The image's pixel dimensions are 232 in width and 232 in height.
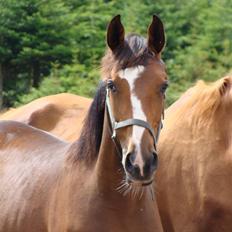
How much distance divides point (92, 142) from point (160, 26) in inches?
31.5

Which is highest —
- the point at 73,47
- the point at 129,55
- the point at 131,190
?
the point at 129,55

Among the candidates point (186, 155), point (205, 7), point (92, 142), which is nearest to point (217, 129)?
point (186, 155)

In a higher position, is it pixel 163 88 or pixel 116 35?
pixel 116 35

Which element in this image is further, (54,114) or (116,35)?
(54,114)

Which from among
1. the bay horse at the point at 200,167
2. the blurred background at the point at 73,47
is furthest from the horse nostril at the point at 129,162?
the blurred background at the point at 73,47

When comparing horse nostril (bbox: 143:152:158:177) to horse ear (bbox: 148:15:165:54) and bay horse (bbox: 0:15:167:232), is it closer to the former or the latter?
bay horse (bbox: 0:15:167:232)

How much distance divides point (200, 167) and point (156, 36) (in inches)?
48.9

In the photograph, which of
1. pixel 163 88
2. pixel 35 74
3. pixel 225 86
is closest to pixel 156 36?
pixel 163 88

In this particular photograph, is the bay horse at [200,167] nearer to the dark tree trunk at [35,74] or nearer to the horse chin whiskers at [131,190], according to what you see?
the horse chin whiskers at [131,190]

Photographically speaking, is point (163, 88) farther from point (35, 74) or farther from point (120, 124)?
point (35, 74)

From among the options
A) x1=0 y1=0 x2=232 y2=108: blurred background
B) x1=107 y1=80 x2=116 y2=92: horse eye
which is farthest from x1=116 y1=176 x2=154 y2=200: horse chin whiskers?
x1=0 y1=0 x2=232 y2=108: blurred background

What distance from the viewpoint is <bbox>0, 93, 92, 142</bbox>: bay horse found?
6.90 metres

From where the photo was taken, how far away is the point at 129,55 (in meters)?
3.96

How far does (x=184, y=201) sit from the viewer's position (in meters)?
5.00
